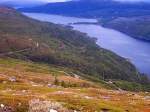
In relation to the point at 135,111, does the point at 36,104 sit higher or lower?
higher

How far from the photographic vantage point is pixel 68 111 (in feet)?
135

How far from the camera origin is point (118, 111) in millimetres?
49562

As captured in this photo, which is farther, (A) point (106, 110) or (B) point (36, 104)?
(A) point (106, 110)

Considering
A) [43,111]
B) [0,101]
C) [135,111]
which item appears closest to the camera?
[43,111]

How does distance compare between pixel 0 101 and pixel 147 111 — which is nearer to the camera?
pixel 0 101

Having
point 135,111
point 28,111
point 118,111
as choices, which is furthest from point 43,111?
point 135,111

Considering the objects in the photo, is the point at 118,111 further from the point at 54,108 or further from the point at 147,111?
the point at 54,108

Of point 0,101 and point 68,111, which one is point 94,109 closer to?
point 68,111

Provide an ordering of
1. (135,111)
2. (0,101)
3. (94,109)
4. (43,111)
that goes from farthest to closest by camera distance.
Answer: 1. (135,111)
2. (94,109)
3. (0,101)
4. (43,111)

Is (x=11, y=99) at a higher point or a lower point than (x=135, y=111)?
higher

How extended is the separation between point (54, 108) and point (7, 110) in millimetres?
4636

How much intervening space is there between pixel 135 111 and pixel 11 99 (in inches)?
767

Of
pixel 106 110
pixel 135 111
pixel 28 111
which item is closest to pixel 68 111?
pixel 28 111

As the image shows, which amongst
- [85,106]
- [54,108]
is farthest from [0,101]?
[85,106]
